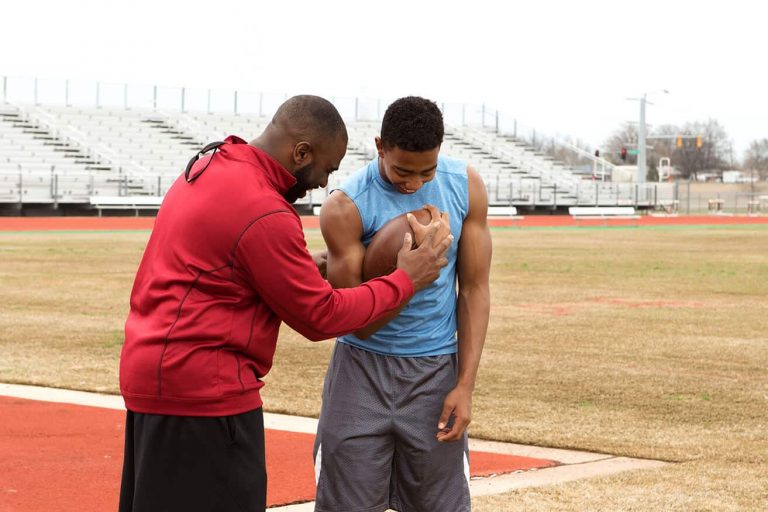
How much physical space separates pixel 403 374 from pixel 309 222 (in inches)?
1405

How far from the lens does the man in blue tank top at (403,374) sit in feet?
12.6

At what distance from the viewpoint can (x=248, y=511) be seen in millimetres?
3301

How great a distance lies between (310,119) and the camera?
333 centimetres

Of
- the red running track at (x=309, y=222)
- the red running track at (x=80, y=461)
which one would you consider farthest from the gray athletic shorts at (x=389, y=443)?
the red running track at (x=309, y=222)

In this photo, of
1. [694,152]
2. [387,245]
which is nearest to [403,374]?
[387,245]

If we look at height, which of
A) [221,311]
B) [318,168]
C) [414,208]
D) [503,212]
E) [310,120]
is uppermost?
[310,120]

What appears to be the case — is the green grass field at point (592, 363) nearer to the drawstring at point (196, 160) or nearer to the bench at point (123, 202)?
the drawstring at point (196, 160)

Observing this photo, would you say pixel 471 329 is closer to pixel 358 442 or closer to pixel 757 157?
pixel 358 442

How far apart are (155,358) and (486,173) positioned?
174 ft

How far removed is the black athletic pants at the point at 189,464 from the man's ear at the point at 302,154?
715mm

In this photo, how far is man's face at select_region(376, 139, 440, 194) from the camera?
3650 millimetres

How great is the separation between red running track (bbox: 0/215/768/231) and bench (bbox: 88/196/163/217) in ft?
2.38

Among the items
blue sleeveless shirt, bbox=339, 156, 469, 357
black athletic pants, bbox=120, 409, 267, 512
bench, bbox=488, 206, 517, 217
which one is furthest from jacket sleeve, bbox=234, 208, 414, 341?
bench, bbox=488, 206, 517, 217

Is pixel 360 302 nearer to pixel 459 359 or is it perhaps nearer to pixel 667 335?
pixel 459 359
